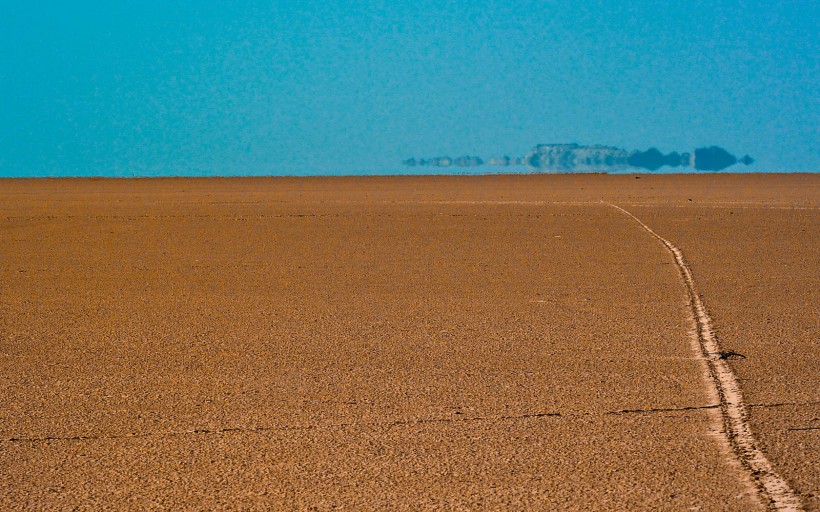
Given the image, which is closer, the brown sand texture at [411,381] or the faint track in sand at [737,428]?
the faint track in sand at [737,428]

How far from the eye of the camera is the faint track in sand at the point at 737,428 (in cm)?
421

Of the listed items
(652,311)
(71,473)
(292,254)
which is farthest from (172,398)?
(292,254)

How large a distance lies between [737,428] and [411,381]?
191 centimetres

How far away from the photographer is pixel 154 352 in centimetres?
722

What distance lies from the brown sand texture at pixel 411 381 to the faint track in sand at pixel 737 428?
16 mm

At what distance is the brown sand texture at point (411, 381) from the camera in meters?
4.41

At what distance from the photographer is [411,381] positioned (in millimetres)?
6262

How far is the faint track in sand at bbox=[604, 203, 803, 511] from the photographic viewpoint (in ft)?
13.8

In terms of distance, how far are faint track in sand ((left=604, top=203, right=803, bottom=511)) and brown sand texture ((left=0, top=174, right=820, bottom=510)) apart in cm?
2

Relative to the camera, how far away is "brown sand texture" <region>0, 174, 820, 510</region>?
14.5ft

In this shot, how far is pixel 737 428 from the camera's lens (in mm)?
5172

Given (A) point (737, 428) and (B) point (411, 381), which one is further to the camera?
(B) point (411, 381)

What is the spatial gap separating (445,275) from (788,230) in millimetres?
8889

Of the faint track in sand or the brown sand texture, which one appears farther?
the brown sand texture
